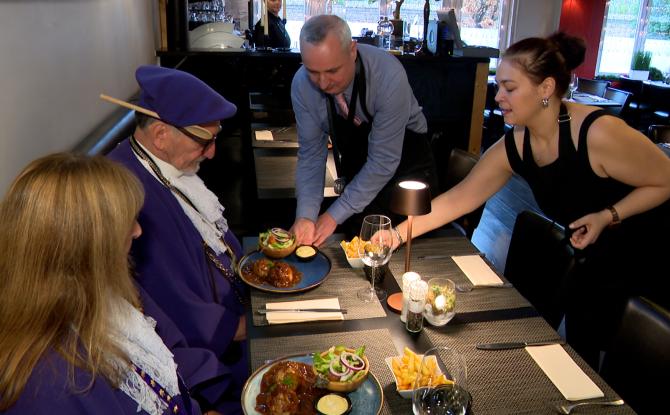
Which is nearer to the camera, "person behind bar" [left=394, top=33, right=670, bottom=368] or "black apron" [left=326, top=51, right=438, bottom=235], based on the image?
"person behind bar" [left=394, top=33, right=670, bottom=368]

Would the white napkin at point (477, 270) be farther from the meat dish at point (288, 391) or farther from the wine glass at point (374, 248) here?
the meat dish at point (288, 391)

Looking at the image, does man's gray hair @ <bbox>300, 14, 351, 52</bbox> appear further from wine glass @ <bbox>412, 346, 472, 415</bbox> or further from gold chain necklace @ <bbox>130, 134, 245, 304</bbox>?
wine glass @ <bbox>412, 346, 472, 415</bbox>

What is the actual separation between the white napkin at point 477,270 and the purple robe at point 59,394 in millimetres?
1236

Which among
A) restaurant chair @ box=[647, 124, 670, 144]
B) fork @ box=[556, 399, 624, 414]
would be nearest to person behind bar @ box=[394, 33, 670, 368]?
fork @ box=[556, 399, 624, 414]

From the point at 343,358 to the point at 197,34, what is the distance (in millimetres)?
3975

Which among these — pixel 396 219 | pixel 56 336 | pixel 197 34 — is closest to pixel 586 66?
pixel 197 34

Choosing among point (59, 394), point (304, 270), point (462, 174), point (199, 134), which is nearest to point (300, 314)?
point (304, 270)

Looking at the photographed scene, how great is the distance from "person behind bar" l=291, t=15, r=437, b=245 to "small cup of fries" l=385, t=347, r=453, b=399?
0.89 meters

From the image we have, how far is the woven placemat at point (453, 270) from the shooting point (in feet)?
5.86

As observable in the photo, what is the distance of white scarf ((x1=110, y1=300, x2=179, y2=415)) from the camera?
1212 millimetres

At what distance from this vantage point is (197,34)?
4676 millimetres

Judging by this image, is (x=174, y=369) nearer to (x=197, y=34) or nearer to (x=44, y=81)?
(x=44, y=81)

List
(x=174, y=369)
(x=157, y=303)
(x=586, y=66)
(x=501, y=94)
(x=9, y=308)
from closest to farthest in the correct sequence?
1. (x=9, y=308)
2. (x=174, y=369)
3. (x=157, y=303)
4. (x=501, y=94)
5. (x=586, y=66)

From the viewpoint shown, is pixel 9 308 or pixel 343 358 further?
pixel 343 358
